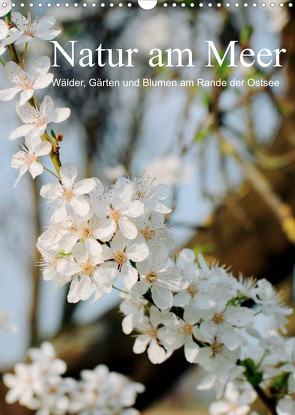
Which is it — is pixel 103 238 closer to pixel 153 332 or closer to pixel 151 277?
pixel 151 277

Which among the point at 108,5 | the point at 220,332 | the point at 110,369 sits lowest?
the point at 110,369

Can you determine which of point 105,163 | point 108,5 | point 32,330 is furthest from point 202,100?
point 32,330

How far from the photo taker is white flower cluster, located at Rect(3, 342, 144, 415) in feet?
4.30

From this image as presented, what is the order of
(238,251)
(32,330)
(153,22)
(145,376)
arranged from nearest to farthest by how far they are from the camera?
(145,376) < (238,251) < (153,22) < (32,330)

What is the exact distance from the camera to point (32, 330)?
7.95ft

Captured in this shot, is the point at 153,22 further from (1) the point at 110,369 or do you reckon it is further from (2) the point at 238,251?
(1) the point at 110,369

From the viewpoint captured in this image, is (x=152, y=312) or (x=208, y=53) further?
(x=208, y=53)

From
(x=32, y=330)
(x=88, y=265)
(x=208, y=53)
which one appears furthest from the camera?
(x=32, y=330)

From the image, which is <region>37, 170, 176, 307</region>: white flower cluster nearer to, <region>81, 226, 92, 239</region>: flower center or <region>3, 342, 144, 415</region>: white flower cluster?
<region>81, 226, 92, 239</region>: flower center

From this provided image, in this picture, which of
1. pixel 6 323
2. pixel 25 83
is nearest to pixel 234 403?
pixel 25 83

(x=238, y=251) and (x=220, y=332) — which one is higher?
(x=220, y=332)

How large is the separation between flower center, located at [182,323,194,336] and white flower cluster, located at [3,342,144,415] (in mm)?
660

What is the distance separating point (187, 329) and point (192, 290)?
0.05 metres

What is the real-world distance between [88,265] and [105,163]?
156 centimetres
